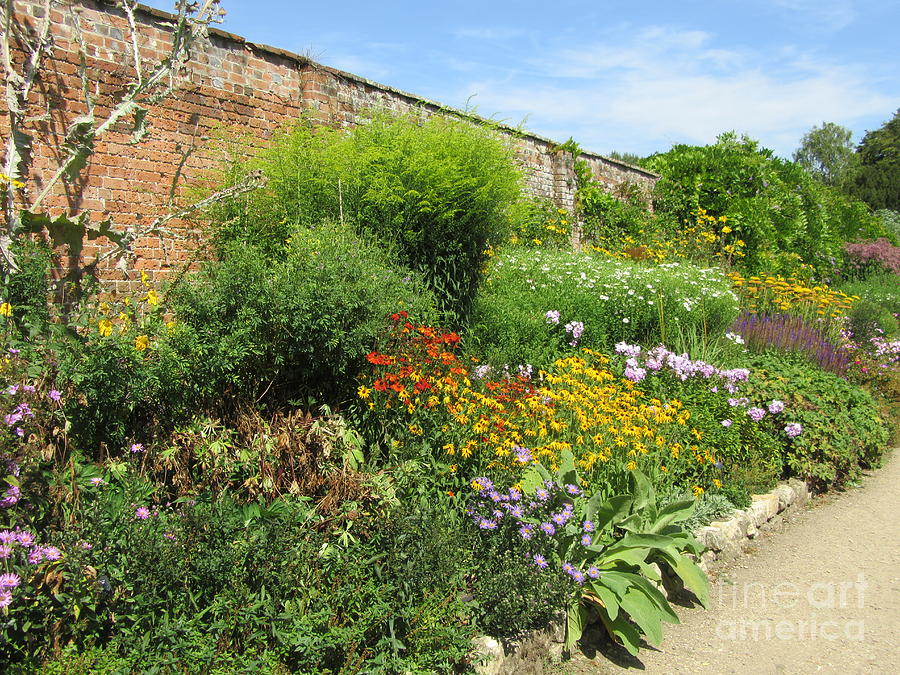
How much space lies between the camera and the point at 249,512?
3041mm

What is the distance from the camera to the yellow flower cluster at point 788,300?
9.21 metres

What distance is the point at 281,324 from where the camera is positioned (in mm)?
3625

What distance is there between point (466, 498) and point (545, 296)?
3534 millimetres

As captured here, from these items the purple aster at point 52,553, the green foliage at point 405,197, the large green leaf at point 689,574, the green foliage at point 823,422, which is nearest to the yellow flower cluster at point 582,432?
the large green leaf at point 689,574

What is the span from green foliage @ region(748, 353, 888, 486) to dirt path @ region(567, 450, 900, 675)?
0.61 m

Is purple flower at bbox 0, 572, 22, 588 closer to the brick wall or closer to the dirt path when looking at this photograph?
the dirt path

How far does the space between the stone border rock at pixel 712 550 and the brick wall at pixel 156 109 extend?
4129mm

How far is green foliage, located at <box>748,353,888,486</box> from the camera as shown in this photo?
5680mm

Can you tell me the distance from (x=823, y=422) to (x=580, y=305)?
238cm

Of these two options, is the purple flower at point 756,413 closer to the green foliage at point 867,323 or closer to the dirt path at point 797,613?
the dirt path at point 797,613

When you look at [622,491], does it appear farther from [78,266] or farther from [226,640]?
[78,266]

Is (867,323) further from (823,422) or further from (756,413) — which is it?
(756,413)

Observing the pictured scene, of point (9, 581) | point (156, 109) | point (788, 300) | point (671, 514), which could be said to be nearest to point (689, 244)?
point (788, 300)

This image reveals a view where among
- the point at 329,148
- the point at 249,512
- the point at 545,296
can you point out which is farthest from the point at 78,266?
the point at 545,296
